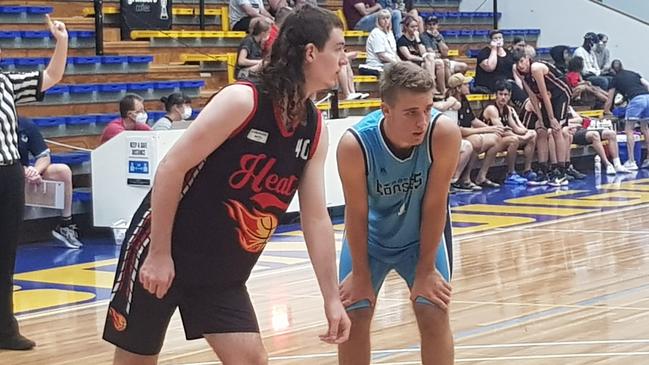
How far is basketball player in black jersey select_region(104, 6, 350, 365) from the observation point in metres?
3.44

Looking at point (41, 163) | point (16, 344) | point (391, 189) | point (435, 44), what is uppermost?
point (391, 189)

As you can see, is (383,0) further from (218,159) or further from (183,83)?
(218,159)

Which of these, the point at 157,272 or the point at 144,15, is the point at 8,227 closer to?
the point at 157,272

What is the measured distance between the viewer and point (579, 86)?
1928cm

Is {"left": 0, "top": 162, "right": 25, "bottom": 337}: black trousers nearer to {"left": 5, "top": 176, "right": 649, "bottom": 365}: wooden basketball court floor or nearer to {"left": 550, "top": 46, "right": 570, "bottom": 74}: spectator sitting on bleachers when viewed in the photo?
{"left": 5, "top": 176, "right": 649, "bottom": 365}: wooden basketball court floor

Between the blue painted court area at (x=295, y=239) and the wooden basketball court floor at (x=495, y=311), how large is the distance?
0.15 m

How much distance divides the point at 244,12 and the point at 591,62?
24.4ft

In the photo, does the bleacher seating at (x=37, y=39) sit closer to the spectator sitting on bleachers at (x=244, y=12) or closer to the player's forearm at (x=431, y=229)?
the spectator sitting on bleachers at (x=244, y=12)

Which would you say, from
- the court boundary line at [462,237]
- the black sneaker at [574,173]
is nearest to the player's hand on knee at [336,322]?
the court boundary line at [462,237]

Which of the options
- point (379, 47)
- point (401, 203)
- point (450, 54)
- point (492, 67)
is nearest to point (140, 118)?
point (379, 47)

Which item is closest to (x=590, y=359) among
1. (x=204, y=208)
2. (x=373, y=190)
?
(x=373, y=190)

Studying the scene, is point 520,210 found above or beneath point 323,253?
beneath

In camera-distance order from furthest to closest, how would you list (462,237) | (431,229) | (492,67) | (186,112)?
(492,67) → (186,112) → (462,237) → (431,229)

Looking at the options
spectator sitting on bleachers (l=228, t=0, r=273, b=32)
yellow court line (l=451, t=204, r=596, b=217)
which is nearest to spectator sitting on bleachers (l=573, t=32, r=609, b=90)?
spectator sitting on bleachers (l=228, t=0, r=273, b=32)
